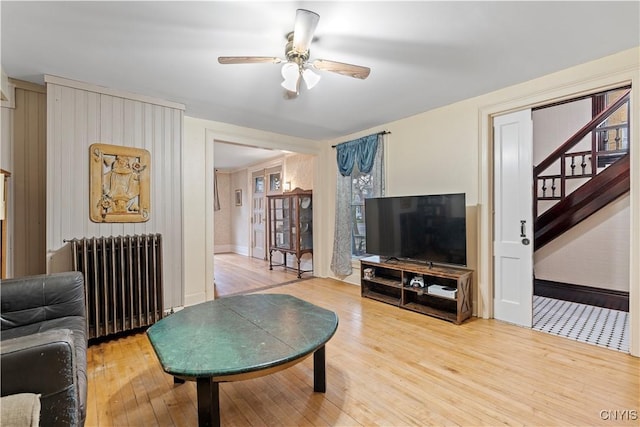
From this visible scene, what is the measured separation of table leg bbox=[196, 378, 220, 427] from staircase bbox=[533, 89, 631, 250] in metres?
4.60

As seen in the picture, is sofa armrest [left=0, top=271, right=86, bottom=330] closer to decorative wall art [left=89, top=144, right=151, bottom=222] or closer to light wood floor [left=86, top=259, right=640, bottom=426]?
light wood floor [left=86, top=259, right=640, bottom=426]

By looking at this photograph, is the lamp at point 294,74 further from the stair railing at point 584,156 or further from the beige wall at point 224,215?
the beige wall at point 224,215

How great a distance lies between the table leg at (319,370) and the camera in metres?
1.86

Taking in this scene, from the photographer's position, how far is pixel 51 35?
78.0 inches

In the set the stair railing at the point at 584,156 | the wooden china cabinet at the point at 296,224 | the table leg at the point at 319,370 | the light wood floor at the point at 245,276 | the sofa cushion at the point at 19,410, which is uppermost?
the stair railing at the point at 584,156

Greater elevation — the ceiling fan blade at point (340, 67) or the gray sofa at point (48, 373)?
the ceiling fan blade at point (340, 67)

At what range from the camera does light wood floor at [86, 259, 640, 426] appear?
1654 mm

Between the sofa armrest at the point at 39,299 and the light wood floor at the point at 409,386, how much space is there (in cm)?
53

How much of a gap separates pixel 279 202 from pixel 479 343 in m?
4.30

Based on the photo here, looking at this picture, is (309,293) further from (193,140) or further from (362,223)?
(193,140)

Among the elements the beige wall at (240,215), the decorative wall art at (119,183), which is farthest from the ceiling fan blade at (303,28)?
the beige wall at (240,215)

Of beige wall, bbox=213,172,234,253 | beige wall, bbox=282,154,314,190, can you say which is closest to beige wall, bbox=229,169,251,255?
beige wall, bbox=213,172,234,253

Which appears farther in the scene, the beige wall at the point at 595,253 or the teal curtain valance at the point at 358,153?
the teal curtain valance at the point at 358,153

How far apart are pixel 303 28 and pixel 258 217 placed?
6.08 meters
